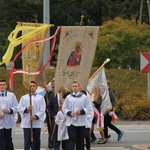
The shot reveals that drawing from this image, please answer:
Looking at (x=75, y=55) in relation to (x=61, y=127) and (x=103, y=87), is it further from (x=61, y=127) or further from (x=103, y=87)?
(x=103, y=87)

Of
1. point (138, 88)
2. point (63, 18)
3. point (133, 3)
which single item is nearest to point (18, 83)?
point (138, 88)

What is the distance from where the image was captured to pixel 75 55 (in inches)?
629

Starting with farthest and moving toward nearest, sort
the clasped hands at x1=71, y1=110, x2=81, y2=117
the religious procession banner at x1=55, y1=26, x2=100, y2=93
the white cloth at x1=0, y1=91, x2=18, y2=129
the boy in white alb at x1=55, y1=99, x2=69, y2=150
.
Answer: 1. the religious procession banner at x1=55, y1=26, x2=100, y2=93
2. the boy in white alb at x1=55, y1=99, x2=69, y2=150
3. the white cloth at x1=0, y1=91, x2=18, y2=129
4. the clasped hands at x1=71, y1=110, x2=81, y2=117

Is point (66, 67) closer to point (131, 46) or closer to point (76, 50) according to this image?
point (76, 50)

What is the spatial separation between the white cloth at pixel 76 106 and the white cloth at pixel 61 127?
794 mm

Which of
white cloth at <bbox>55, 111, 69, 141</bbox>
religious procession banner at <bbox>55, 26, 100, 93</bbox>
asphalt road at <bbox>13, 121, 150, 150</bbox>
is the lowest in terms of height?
asphalt road at <bbox>13, 121, 150, 150</bbox>

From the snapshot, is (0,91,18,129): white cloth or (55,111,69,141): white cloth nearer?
(0,91,18,129): white cloth

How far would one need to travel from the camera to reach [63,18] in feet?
176

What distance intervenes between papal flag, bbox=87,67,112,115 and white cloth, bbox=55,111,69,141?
325cm

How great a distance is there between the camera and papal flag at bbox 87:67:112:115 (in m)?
18.7

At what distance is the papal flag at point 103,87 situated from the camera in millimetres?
18688

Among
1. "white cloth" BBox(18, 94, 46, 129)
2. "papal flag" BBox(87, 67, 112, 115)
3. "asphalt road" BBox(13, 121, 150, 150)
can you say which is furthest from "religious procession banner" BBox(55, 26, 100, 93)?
"papal flag" BBox(87, 67, 112, 115)

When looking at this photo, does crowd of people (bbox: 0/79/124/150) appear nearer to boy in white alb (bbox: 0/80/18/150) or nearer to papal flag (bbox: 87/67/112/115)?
boy in white alb (bbox: 0/80/18/150)

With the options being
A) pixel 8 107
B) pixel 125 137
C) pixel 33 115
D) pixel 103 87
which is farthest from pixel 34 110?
pixel 125 137
